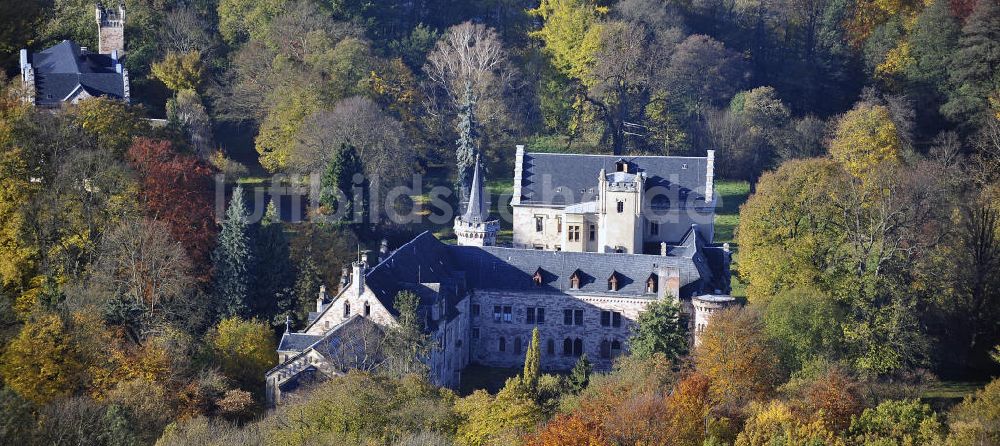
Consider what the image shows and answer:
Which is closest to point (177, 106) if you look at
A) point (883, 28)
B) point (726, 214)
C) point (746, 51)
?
point (726, 214)

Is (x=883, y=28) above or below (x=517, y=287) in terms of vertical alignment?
above

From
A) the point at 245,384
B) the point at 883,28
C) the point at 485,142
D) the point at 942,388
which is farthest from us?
the point at 883,28

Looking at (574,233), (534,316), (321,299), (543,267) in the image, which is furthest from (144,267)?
(574,233)

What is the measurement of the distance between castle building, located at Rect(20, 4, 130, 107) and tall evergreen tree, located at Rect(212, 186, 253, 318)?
59.3 feet

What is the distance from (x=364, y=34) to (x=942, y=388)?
1946 inches

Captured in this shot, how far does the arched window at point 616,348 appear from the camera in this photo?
67.9 m

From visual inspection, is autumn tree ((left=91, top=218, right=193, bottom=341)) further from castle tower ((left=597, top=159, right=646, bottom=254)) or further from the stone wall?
castle tower ((left=597, top=159, right=646, bottom=254))

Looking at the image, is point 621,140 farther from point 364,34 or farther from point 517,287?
point 517,287

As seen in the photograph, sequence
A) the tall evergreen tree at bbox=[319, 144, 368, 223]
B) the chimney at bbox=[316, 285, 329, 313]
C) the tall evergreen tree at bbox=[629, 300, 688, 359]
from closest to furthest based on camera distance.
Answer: the tall evergreen tree at bbox=[629, 300, 688, 359], the chimney at bbox=[316, 285, 329, 313], the tall evergreen tree at bbox=[319, 144, 368, 223]

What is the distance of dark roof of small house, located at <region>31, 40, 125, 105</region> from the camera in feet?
269

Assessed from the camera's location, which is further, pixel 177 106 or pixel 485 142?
pixel 485 142

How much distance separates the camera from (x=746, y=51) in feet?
353

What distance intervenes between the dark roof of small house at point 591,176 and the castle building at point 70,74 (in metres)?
24.0

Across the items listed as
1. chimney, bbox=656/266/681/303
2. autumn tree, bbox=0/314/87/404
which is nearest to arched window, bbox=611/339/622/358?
chimney, bbox=656/266/681/303
